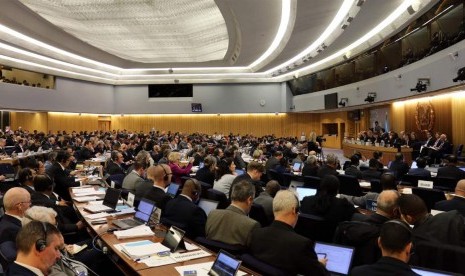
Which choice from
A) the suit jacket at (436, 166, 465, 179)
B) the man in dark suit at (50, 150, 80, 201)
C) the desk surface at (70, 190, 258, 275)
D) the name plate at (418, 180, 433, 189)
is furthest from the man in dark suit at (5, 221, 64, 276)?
the suit jacket at (436, 166, 465, 179)

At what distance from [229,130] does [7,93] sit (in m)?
15.3

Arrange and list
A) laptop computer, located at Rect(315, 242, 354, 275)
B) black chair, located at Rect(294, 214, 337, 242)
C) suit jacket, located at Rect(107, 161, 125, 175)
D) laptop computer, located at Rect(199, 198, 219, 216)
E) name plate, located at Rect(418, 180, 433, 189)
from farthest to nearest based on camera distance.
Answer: suit jacket, located at Rect(107, 161, 125, 175)
name plate, located at Rect(418, 180, 433, 189)
laptop computer, located at Rect(199, 198, 219, 216)
black chair, located at Rect(294, 214, 337, 242)
laptop computer, located at Rect(315, 242, 354, 275)

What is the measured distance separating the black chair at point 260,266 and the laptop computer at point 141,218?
1961mm

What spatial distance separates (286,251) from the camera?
10.0 feet

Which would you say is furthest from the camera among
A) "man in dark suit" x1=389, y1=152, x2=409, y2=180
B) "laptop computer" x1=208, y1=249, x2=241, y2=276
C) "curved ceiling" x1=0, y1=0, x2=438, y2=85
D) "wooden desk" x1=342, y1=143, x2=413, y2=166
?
"wooden desk" x1=342, y1=143, x2=413, y2=166

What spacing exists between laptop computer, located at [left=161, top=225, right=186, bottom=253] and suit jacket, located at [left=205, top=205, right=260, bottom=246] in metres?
0.29

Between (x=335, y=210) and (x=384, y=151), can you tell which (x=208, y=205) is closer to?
(x=335, y=210)

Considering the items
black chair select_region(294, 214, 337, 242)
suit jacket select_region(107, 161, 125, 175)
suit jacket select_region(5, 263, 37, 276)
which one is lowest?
black chair select_region(294, 214, 337, 242)

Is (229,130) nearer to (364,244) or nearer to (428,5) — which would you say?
(428,5)

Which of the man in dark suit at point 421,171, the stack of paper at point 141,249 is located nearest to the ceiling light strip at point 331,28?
the man in dark suit at point 421,171

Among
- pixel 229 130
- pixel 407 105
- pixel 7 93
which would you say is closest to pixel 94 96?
pixel 7 93

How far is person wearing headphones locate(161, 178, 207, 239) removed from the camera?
439cm

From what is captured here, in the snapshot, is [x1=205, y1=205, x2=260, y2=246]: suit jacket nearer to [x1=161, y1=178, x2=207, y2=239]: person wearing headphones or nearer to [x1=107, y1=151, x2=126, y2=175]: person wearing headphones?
[x1=161, y1=178, x2=207, y2=239]: person wearing headphones

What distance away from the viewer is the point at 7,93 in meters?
20.5
